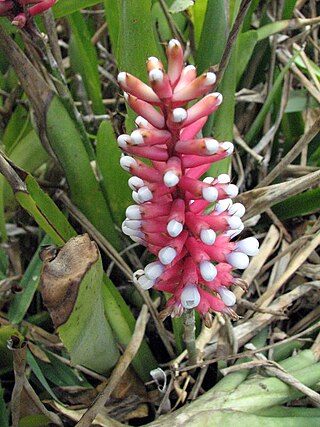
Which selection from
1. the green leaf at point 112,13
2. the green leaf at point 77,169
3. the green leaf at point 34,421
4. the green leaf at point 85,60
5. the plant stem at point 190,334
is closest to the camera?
the plant stem at point 190,334

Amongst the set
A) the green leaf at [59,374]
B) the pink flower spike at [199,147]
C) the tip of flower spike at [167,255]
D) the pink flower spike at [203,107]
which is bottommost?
the green leaf at [59,374]

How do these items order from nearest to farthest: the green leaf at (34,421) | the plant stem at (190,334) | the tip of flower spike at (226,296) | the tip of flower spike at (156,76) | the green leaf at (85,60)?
the tip of flower spike at (156,76) → the tip of flower spike at (226,296) → the plant stem at (190,334) → the green leaf at (34,421) → the green leaf at (85,60)

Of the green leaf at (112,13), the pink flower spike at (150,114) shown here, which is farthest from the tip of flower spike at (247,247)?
the green leaf at (112,13)

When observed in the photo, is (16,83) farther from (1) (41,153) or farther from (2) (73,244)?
(2) (73,244)

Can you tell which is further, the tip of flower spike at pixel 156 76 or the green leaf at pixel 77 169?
the green leaf at pixel 77 169

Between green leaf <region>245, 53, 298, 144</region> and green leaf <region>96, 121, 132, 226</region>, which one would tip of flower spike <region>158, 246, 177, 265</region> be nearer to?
green leaf <region>96, 121, 132, 226</region>

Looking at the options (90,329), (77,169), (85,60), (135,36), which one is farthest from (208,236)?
(85,60)

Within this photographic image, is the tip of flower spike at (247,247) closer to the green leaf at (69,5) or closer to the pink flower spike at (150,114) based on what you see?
the pink flower spike at (150,114)
